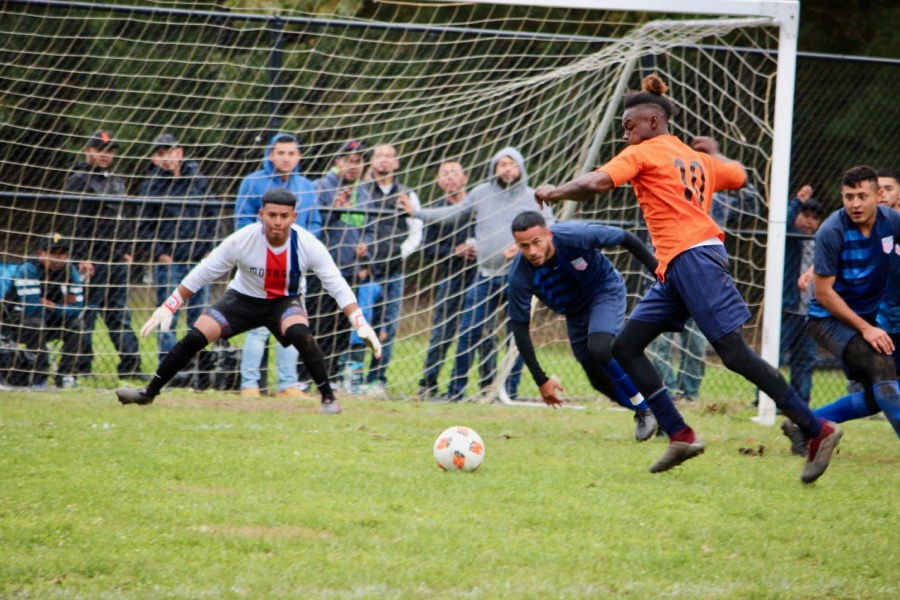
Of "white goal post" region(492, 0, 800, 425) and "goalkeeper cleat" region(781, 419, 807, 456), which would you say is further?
"white goal post" region(492, 0, 800, 425)

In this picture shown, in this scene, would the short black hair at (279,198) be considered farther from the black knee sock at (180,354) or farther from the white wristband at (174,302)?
the black knee sock at (180,354)

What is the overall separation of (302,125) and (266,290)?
→ 98.9 inches

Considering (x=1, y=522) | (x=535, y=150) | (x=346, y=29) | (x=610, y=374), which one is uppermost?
(x=346, y=29)

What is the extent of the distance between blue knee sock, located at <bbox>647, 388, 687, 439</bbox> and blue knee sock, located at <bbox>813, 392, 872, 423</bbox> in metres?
1.53

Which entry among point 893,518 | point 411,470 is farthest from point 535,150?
point 893,518

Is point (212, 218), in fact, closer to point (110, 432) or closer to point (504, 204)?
point (504, 204)

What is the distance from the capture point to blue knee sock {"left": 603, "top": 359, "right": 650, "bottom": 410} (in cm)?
755

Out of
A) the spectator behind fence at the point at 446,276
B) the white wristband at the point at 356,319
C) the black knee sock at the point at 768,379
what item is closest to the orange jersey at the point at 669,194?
the black knee sock at the point at 768,379

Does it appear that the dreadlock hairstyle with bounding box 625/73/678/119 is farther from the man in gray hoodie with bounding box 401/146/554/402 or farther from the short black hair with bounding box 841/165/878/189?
the man in gray hoodie with bounding box 401/146/554/402

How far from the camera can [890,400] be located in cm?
624

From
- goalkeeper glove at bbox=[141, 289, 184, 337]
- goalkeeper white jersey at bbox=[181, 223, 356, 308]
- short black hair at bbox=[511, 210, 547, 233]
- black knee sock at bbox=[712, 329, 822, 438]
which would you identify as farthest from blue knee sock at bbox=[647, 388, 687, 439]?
goalkeeper glove at bbox=[141, 289, 184, 337]

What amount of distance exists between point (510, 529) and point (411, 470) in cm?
137

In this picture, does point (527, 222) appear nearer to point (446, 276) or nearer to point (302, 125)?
point (446, 276)

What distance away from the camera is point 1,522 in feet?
15.0
